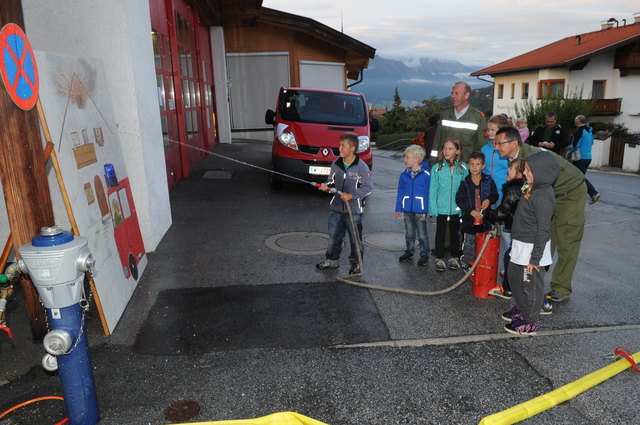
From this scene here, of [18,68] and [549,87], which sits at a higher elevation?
[549,87]

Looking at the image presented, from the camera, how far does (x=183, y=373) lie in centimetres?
353

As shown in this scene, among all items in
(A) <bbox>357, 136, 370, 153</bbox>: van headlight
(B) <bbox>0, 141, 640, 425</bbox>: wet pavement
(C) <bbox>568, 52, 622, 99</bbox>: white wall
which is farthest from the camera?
(C) <bbox>568, 52, 622, 99</bbox>: white wall

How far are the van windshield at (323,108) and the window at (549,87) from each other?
34.3m

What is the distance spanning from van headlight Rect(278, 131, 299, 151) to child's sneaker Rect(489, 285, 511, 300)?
17.5 ft

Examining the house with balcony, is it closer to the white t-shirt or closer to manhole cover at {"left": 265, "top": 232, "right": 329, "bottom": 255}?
manhole cover at {"left": 265, "top": 232, "right": 329, "bottom": 255}

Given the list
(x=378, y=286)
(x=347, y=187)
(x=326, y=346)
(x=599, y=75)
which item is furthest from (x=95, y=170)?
(x=599, y=75)

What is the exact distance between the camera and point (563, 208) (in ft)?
15.4

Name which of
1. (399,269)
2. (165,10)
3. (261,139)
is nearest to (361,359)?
(399,269)

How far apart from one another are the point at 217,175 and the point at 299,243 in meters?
5.72

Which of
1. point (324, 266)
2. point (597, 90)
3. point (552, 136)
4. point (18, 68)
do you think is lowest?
point (324, 266)

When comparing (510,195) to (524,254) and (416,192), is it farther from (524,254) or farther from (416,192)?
(416,192)

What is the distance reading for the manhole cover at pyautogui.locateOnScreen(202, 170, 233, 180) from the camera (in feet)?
37.7

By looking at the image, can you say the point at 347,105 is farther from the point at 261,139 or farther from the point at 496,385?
the point at 261,139

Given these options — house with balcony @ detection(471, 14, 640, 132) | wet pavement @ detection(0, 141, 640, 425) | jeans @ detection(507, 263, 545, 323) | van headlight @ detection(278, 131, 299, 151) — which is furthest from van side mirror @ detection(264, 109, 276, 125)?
house with balcony @ detection(471, 14, 640, 132)
